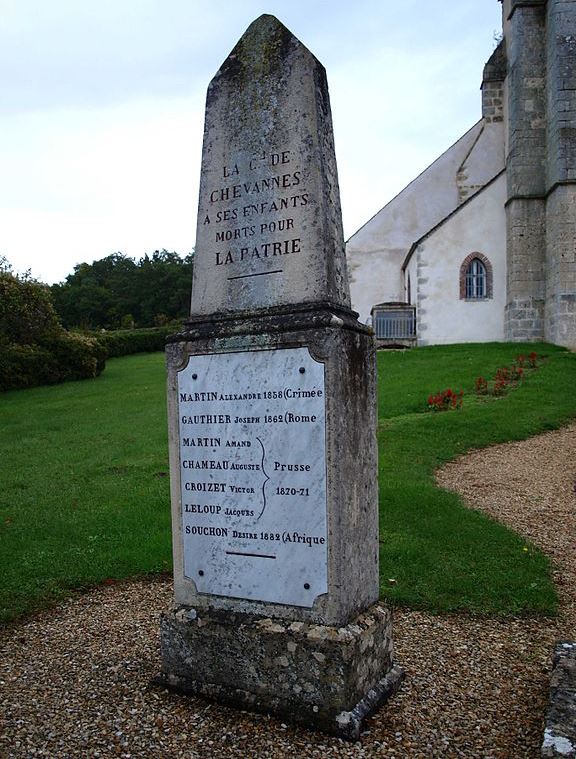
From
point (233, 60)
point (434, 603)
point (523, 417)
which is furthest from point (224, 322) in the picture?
point (523, 417)

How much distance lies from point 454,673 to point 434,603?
1.14 m

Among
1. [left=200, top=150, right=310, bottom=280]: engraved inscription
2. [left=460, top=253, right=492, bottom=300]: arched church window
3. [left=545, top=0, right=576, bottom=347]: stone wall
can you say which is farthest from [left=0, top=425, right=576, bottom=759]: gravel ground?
[left=460, top=253, right=492, bottom=300]: arched church window

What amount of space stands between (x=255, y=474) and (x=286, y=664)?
1.06m

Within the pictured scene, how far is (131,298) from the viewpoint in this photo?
65.8m

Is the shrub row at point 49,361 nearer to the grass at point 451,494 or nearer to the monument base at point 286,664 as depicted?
Result: the grass at point 451,494

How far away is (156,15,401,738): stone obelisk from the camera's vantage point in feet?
12.0

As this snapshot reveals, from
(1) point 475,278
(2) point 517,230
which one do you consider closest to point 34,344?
(1) point 475,278

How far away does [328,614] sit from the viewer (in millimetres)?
3648

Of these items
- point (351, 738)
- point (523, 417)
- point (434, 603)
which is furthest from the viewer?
point (523, 417)

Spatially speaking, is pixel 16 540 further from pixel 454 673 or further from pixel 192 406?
pixel 454 673

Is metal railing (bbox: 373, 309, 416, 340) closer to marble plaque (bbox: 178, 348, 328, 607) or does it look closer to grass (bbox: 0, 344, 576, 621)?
grass (bbox: 0, 344, 576, 621)

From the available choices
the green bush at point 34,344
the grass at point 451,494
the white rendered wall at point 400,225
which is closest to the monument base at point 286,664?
the grass at point 451,494

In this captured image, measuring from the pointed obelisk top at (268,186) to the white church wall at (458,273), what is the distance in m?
22.1

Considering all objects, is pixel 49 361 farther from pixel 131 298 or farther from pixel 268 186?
pixel 131 298
